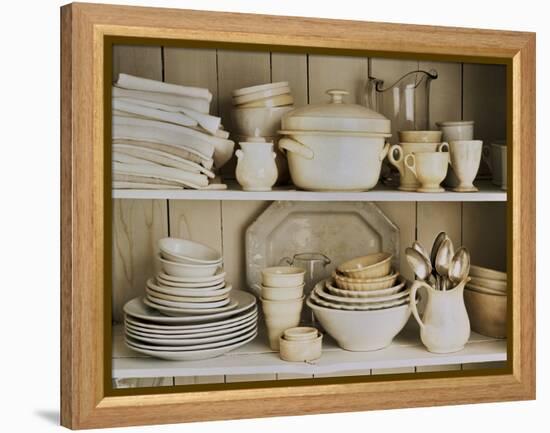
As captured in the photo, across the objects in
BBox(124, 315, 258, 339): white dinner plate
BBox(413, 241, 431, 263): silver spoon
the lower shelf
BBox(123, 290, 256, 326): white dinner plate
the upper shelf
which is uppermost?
the upper shelf

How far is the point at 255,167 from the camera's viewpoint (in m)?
1.72

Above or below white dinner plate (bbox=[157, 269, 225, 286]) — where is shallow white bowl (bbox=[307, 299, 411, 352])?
below

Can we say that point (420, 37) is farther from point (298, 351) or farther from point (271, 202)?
point (298, 351)

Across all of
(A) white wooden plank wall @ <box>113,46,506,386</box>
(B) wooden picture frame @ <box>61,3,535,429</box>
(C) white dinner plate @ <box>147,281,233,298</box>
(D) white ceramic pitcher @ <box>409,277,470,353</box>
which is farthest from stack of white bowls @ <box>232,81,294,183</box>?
(D) white ceramic pitcher @ <box>409,277,470,353</box>

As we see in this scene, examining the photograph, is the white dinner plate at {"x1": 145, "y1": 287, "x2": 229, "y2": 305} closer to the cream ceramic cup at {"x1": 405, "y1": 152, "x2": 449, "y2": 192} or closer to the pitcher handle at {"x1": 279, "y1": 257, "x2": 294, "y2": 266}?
the pitcher handle at {"x1": 279, "y1": 257, "x2": 294, "y2": 266}

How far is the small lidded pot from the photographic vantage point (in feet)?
5.65

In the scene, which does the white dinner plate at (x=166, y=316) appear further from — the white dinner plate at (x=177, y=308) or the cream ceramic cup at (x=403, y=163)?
the cream ceramic cup at (x=403, y=163)

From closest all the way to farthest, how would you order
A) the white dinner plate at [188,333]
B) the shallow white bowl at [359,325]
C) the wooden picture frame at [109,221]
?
the wooden picture frame at [109,221], the white dinner plate at [188,333], the shallow white bowl at [359,325]

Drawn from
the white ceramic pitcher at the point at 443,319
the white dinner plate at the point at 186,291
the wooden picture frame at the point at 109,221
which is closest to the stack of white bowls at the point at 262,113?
the wooden picture frame at the point at 109,221

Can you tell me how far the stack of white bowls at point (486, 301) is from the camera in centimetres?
182

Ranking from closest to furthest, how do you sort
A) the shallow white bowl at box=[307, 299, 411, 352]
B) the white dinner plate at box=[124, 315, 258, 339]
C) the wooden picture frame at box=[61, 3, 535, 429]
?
the wooden picture frame at box=[61, 3, 535, 429] → the white dinner plate at box=[124, 315, 258, 339] → the shallow white bowl at box=[307, 299, 411, 352]

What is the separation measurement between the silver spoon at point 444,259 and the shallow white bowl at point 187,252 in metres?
0.40

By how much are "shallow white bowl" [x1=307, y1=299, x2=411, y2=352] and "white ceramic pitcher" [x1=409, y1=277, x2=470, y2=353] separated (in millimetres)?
47

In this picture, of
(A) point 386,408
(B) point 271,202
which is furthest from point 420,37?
(A) point 386,408
